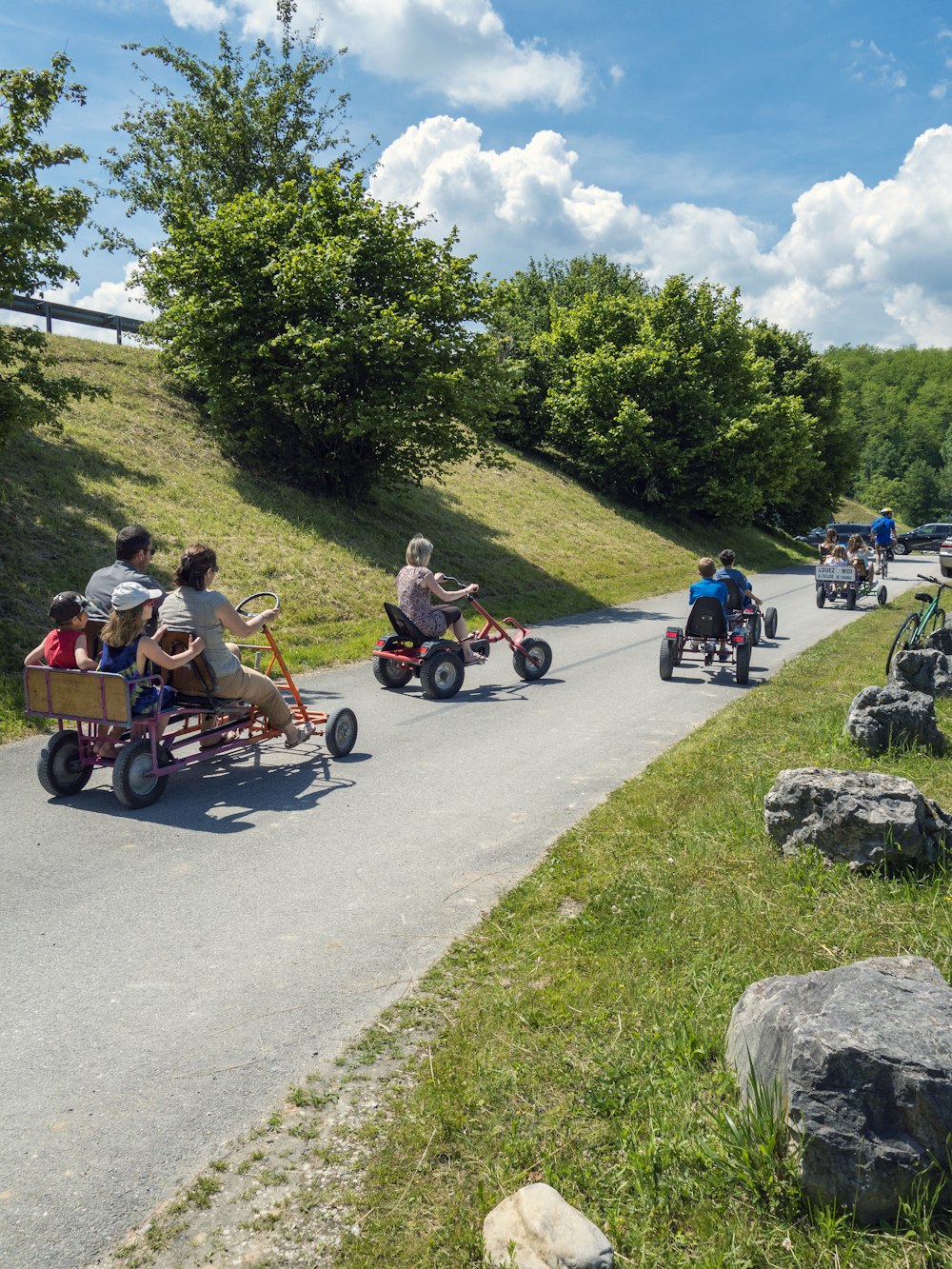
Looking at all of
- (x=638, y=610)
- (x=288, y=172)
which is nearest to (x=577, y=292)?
(x=288, y=172)

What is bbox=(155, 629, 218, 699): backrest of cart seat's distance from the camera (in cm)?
730

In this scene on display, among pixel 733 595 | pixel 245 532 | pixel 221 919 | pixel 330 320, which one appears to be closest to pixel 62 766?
pixel 221 919

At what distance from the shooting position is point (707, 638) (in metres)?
12.5

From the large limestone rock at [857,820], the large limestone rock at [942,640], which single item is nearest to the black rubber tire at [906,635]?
the large limestone rock at [942,640]

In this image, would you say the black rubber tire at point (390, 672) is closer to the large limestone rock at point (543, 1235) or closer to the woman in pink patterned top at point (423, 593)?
the woman in pink patterned top at point (423, 593)

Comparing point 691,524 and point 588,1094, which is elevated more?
point 691,524

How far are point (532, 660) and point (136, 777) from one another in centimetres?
637

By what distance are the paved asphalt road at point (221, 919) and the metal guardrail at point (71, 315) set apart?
2240 centimetres

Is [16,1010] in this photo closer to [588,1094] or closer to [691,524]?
[588,1094]

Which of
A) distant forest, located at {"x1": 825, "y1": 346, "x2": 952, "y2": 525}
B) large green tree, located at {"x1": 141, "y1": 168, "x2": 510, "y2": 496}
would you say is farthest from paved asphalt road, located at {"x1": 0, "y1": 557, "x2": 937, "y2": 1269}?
distant forest, located at {"x1": 825, "y1": 346, "x2": 952, "y2": 525}

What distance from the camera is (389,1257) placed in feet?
8.91

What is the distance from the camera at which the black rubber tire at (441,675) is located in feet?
35.4

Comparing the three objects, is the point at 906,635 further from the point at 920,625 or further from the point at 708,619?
the point at 708,619

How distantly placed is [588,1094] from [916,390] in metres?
154
